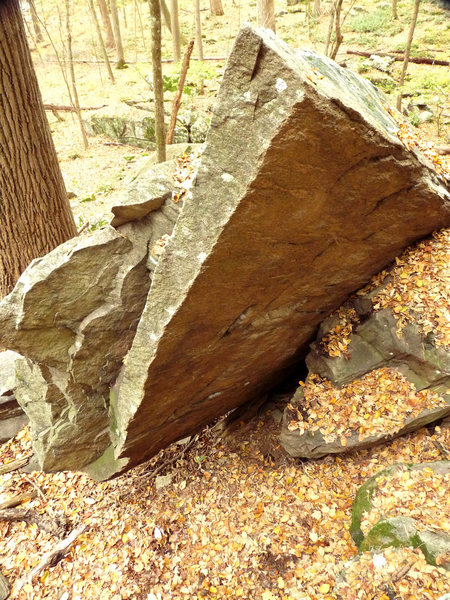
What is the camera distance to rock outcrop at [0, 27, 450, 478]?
274cm

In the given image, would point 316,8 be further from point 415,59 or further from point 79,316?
point 79,316

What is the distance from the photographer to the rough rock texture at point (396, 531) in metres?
3.56

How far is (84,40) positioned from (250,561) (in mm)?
35696

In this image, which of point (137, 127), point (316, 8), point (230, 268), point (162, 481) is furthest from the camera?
point (316, 8)

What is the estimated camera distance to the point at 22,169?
5953 mm

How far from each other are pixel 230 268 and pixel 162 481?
14.7 feet

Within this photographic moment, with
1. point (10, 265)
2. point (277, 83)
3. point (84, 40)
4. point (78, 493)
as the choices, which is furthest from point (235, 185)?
point (84, 40)

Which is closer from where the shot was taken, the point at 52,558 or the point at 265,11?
the point at 52,558

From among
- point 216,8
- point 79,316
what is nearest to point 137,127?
point 79,316

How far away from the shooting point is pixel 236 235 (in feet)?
10.3

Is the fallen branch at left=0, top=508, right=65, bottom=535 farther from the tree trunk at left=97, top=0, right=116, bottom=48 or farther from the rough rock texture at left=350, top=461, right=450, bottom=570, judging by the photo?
the tree trunk at left=97, top=0, right=116, bottom=48

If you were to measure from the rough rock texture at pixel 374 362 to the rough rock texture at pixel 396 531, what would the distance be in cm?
52

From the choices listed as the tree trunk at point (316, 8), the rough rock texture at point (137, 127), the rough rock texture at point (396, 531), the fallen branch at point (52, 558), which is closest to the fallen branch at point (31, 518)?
the fallen branch at point (52, 558)

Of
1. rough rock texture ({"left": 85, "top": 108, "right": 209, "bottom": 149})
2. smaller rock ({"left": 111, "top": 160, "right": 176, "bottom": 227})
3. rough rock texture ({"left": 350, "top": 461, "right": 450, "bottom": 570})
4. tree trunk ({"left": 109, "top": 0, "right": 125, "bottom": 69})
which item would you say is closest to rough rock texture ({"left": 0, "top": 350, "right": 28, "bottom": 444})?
smaller rock ({"left": 111, "top": 160, "right": 176, "bottom": 227})
